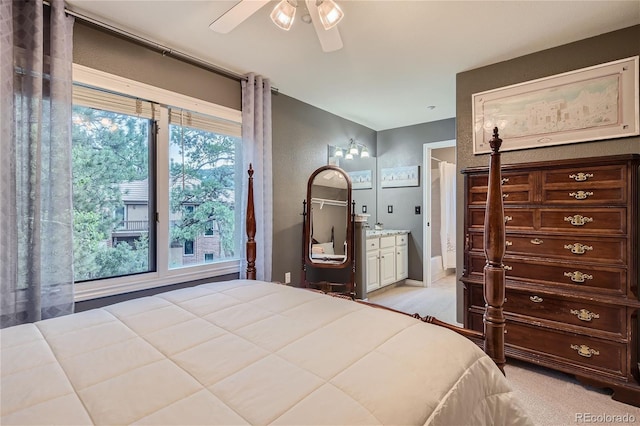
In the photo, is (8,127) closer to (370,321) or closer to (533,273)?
(370,321)

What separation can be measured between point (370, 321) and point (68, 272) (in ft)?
6.33

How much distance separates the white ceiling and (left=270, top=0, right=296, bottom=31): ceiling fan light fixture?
15.5 inches

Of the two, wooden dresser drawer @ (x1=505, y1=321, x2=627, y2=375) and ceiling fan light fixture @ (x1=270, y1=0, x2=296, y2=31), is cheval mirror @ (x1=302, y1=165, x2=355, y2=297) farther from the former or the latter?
ceiling fan light fixture @ (x1=270, y1=0, x2=296, y2=31)

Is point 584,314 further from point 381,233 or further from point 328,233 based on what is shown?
point 381,233

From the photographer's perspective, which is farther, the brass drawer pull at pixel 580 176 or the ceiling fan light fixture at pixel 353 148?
A: the ceiling fan light fixture at pixel 353 148

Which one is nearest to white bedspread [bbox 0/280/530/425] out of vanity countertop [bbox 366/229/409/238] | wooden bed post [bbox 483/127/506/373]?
wooden bed post [bbox 483/127/506/373]

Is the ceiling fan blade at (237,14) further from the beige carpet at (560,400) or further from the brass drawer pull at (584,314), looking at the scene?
the brass drawer pull at (584,314)

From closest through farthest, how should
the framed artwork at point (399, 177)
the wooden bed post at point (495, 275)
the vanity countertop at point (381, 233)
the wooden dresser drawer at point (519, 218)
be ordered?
the wooden bed post at point (495, 275)
the wooden dresser drawer at point (519, 218)
the vanity countertop at point (381, 233)
the framed artwork at point (399, 177)

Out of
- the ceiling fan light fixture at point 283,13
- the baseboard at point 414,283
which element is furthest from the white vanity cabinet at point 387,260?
the ceiling fan light fixture at point 283,13

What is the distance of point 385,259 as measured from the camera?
432cm

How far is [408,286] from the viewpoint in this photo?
4.82 m

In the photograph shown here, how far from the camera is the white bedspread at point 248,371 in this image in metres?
0.72
